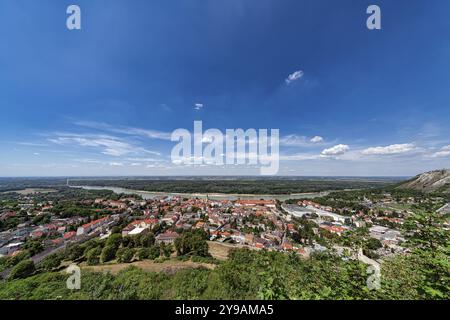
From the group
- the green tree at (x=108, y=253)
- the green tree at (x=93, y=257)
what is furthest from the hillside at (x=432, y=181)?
the green tree at (x=93, y=257)

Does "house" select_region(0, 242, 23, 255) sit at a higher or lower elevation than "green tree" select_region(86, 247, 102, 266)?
lower

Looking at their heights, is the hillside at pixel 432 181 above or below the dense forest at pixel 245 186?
above

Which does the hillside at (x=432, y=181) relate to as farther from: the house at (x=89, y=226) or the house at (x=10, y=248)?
the house at (x=10, y=248)

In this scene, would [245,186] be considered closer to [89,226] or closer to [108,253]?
[89,226]

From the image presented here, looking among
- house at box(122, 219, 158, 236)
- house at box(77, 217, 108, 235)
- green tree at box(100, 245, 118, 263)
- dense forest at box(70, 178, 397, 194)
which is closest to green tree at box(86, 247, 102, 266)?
green tree at box(100, 245, 118, 263)

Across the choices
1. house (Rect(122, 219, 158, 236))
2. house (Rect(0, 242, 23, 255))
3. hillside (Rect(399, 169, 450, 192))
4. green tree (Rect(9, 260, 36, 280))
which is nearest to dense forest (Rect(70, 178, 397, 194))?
hillside (Rect(399, 169, 450, 192))

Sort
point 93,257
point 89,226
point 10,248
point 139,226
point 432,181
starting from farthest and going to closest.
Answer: point 432,181 < point 139,226 < point 89,226 < point 10,248 < point 93,257

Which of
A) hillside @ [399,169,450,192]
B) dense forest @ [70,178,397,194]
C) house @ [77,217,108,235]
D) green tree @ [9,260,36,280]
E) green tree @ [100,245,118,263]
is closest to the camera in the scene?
green tree @ [9,260,36,280]

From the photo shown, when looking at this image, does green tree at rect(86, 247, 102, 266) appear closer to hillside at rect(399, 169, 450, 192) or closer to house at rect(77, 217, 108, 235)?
house at rect(77, 217, 108, 235)

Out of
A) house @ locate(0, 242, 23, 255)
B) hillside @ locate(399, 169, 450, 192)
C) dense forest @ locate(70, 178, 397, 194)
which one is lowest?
dense forest @ locate(70, 178, 397, 194)

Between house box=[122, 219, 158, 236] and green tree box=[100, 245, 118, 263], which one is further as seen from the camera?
house box=[122, 219, 158, 236]

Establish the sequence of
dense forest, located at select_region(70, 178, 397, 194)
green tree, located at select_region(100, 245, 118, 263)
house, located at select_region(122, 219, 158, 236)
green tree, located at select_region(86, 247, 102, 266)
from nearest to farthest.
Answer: green tree, located at select_region(86, 247, 102, 266)
green tree, located at select_region(100, 245, 118, 263)
house, located at select_region(122, 219, 158, 236)
dense forest, located at select_region(70, 178, 397, 194)

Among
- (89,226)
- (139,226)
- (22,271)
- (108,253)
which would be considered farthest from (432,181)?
(89,226)
